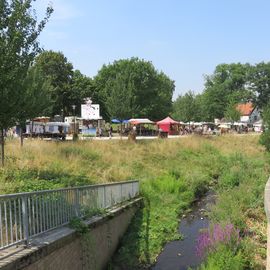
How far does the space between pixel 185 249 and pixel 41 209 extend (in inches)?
271

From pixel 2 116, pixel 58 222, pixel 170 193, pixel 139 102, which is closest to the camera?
pixel 58 222

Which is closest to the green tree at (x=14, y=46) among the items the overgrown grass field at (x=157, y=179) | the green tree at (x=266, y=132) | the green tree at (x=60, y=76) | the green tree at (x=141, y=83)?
the overgrown grass field at (x=157, y=179)

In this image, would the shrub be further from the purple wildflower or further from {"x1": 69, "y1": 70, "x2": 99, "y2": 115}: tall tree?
{"x1": 69, "y1": 70, "x2": 99, "y2": 115}: tall tree

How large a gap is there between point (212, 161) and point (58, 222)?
2659cm

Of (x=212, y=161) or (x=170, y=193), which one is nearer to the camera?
(x=170, y=193)

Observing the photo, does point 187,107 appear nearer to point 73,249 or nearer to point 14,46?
point 14,46

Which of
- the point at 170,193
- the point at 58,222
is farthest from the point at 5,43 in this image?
the point at 170,193

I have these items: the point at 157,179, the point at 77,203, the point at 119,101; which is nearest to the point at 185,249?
the point at 77,203

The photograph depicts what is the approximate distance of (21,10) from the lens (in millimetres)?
14609

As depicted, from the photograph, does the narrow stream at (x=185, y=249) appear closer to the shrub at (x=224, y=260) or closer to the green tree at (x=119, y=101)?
the shrub at (x=224, y=260)

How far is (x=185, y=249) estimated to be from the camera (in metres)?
15.1

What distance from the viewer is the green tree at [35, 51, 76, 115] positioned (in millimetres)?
73500

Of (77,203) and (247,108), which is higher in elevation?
(247,108)

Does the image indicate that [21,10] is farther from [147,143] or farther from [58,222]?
[147,143]
